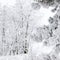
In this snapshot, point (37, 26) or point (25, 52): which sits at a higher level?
point (37, 26)

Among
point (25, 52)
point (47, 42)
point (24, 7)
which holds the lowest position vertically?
point (25, 52)

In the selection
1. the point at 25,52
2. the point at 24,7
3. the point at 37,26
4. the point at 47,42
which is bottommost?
the point at 25,52

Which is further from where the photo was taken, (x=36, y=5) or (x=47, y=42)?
(x=36, y=5)

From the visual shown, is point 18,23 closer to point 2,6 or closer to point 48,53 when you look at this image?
point 2,6

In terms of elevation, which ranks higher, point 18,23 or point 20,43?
point 18,23

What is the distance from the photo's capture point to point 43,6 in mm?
2770

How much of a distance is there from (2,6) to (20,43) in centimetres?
66

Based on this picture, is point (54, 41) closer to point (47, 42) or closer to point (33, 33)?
point (47, 42)

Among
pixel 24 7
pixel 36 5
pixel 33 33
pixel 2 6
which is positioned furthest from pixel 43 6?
pixel 2 6

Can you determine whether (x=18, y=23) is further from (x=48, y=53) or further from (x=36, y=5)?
(x=48, y=53)

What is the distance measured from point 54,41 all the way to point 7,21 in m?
0.80

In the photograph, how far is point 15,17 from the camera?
274 centimetres

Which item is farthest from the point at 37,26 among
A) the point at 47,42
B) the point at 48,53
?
the point at 48,53

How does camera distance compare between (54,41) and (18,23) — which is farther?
(18,23)
